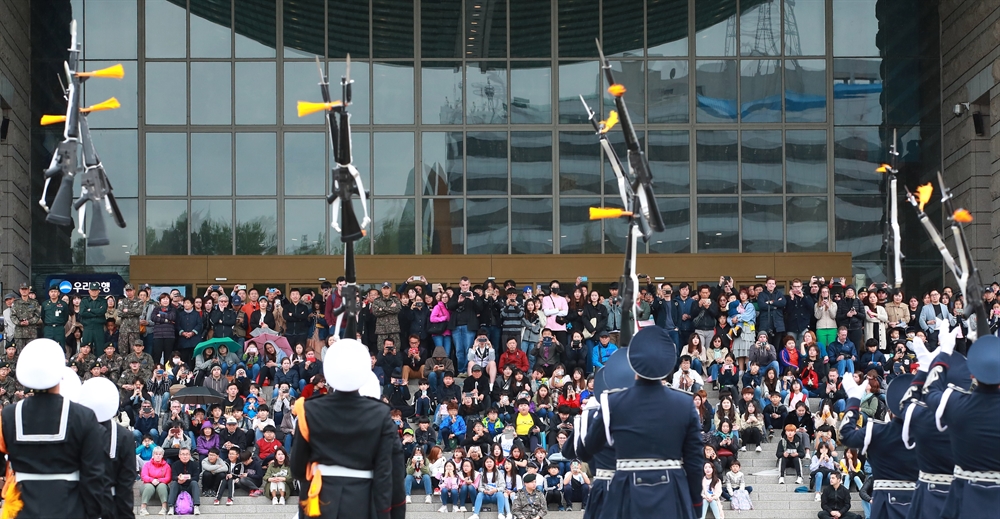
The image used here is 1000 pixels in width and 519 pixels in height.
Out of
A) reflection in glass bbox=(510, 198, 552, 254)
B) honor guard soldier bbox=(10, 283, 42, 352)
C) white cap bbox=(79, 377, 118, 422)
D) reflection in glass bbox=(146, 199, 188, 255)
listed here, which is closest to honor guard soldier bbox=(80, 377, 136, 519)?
white cap bbox=(79, 377, 118, 422)

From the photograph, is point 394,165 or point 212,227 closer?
point 212,227

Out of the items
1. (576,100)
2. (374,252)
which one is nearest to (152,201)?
(374,252)

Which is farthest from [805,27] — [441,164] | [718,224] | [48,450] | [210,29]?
[48,450]

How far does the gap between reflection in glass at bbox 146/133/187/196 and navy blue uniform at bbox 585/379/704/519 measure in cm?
2701

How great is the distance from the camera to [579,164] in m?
35.5

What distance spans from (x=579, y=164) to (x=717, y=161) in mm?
3763

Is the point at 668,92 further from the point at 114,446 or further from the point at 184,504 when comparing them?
the point at 114,446

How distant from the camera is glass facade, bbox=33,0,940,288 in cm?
3484

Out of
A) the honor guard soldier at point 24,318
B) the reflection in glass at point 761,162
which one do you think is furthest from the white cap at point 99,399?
the reflection in glass at point 761,162

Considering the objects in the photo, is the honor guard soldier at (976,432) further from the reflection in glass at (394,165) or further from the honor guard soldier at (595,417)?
the reflection in glass at (394,165)

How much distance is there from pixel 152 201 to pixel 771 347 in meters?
17.3

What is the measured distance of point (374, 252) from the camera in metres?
34.7

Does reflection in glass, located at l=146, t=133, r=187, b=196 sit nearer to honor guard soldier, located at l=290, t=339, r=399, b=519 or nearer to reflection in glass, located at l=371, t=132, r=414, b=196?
reflection in glass, located at l=371, t=132, r=414, b=196

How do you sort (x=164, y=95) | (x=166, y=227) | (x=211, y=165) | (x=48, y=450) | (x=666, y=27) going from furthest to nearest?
(x=666, y=27) → (x=211, y=165) → (x=164, y=95) → (x=166, y=227) → (x=48, y=450)
